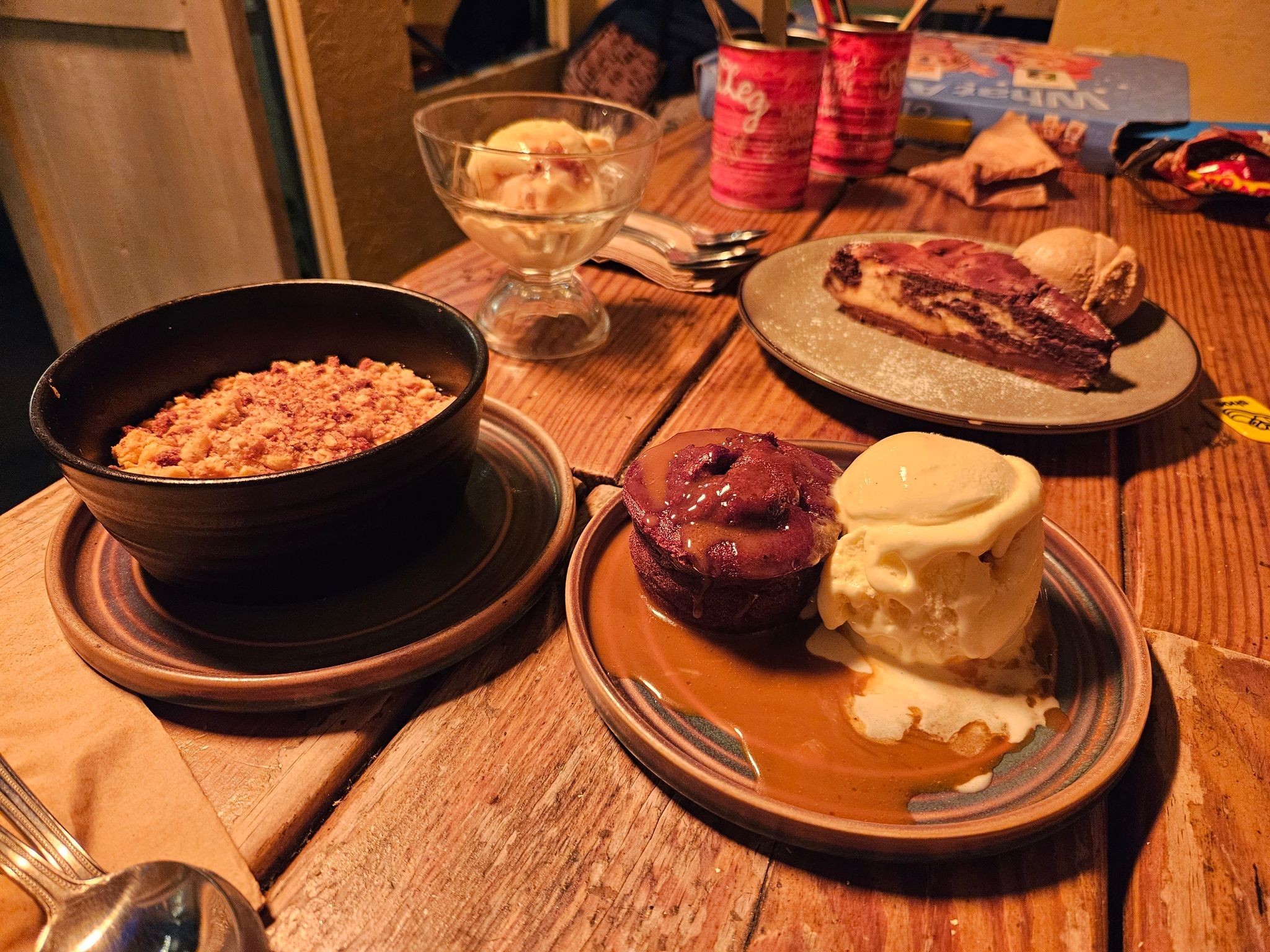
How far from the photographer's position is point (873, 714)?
23.6 inches

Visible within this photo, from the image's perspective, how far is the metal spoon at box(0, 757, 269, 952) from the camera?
427 millimetres

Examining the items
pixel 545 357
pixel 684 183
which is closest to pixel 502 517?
pixel 545 357

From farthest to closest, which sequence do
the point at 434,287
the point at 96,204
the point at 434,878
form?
the point at 96,204, the point at 434,287, the point at 434,878

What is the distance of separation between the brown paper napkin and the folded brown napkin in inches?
68.5

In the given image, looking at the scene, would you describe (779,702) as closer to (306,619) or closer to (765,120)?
(306,619)

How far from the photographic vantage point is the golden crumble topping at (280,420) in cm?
69

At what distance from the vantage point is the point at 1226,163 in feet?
5.48

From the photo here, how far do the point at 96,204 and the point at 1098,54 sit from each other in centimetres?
285

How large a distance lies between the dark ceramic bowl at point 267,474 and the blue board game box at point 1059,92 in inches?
64.9

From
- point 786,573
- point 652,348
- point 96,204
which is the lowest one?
point 96,204

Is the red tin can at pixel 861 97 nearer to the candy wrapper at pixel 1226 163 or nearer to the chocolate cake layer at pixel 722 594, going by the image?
the candy wrapper at pixel 1226 163

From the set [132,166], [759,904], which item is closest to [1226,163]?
[759,904]

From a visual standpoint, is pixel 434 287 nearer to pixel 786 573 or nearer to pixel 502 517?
pixel 502 517

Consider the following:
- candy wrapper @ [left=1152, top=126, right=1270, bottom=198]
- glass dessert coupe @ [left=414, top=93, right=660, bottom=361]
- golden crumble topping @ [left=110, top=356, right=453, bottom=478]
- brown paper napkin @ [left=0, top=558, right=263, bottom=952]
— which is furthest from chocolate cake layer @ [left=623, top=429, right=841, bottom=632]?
candy wrapper @ [left=1152, top=126, right=1270, bottom=198]
